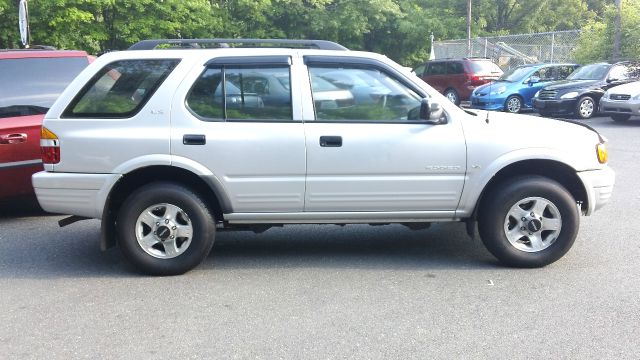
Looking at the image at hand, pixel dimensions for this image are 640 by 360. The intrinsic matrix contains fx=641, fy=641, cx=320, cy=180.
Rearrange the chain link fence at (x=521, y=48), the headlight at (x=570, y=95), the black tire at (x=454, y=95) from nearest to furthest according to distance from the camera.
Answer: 1. the headlight at (x=570, y=95)
2. the black tire at (x=454, y=95)
3. the chain link fence at (x=521, y=48)

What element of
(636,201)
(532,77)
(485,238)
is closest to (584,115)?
(532,77)

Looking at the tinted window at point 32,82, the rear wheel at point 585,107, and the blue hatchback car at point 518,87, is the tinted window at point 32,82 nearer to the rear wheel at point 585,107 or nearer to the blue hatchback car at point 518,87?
the blue hatchback car at point 518,87

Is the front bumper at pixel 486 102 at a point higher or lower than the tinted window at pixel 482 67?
lower

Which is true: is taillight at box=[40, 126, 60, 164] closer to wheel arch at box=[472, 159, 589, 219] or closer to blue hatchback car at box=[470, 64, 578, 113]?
wheel arch at box=[472, 159, 589, 219]

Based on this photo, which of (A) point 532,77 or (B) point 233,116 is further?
(A) point 532,77

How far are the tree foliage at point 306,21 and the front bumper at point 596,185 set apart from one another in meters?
18.1

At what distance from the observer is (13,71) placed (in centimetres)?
695

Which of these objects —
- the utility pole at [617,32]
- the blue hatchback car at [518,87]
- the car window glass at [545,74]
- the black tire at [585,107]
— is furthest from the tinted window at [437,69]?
the black tire at [585,107]

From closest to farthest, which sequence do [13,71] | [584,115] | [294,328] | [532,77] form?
1. [294,328]
2. [13,71]
3. [584,115]
4. [532,77]

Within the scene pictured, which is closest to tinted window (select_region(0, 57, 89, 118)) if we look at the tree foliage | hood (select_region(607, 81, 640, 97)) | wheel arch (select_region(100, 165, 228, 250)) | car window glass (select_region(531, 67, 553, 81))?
wheel arch (select_region(100, 165, 228, 250))

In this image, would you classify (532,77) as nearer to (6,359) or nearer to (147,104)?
(147,104)

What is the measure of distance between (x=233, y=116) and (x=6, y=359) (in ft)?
7.64

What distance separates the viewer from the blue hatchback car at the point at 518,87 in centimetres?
1869

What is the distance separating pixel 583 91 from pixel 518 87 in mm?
2248
